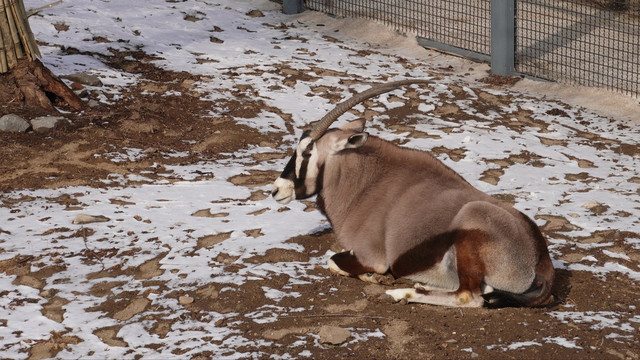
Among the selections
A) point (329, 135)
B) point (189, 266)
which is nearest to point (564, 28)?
point (329, 135)

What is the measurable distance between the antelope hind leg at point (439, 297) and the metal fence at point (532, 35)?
4949mm

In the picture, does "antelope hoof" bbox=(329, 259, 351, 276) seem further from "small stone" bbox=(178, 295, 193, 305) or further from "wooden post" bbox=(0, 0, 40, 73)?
"wooden post" bbox=(0, 0, 40, 73)

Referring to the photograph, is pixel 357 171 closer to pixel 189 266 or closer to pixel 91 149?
pixel 189 266

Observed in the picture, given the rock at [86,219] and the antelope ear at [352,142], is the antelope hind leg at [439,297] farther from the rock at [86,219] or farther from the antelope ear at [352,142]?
the rock at [86,219]

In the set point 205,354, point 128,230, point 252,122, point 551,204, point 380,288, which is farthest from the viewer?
point 252,122

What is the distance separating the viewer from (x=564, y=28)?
10.6 m

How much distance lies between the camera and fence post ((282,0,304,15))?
38.9 feet

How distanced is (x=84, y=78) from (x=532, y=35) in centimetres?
539

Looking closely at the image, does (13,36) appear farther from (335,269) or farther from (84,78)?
(335,269)

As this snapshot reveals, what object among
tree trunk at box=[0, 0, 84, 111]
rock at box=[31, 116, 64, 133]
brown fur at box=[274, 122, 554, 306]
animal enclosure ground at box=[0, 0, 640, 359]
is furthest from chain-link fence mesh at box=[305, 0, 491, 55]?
brown fur at box=[274, 122, 554, 306]

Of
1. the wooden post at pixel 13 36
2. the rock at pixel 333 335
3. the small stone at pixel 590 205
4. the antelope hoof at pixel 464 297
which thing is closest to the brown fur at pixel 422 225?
the antelope hoof at pixel 464 297

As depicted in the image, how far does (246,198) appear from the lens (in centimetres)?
674

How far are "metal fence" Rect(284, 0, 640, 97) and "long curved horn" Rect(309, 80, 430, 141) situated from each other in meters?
4.44

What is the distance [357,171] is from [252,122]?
296 centimetres
